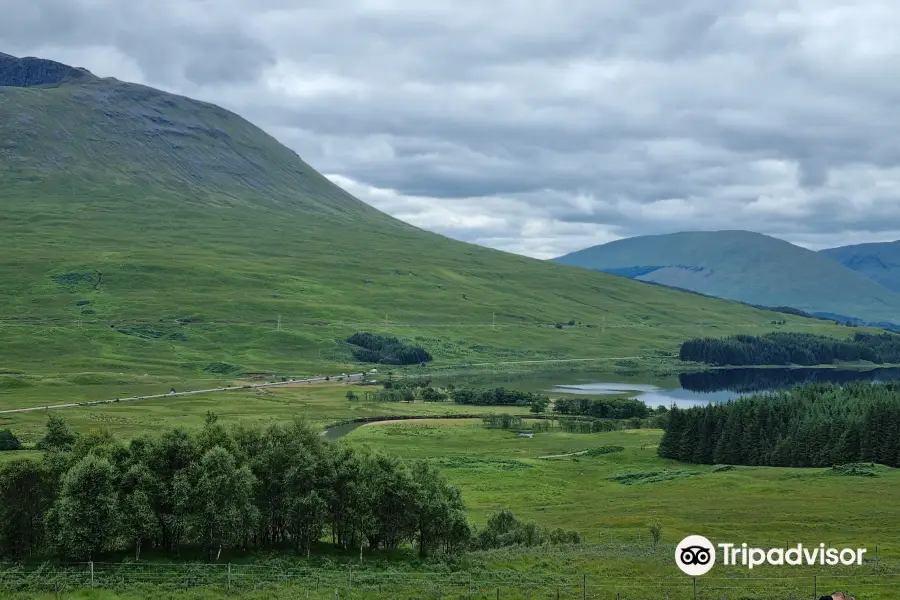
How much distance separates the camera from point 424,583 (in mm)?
61281

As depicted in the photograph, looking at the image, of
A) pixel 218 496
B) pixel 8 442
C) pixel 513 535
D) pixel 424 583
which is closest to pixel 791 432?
pixel 513 535

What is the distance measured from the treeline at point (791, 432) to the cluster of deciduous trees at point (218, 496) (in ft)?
269

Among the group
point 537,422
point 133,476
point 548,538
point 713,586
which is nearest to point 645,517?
point 548,538

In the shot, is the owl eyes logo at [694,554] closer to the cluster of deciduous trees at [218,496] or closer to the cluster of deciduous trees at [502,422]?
the cluster of deciduous trees at [218,496]

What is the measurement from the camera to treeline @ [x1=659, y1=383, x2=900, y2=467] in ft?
437

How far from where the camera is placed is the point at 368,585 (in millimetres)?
60656

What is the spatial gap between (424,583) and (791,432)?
331 ft

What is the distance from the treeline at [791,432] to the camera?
437 ft

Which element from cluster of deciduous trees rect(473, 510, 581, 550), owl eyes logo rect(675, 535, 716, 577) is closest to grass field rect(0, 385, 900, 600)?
cluster of deciduous trees rect(473, 510, 581, 550)

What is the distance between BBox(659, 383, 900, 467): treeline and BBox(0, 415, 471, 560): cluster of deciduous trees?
81926mm

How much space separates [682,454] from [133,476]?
10360 cm

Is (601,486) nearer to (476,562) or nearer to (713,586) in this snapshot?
(476,562)

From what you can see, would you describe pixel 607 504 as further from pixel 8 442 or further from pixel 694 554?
pixel 8 442

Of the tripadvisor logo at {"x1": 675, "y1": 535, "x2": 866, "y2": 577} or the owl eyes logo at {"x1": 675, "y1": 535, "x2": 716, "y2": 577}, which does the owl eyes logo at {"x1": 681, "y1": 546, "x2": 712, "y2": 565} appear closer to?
the owl eyes logo at {"x1": 675, "y1": 535, "x2": 716, "y2": 577}
